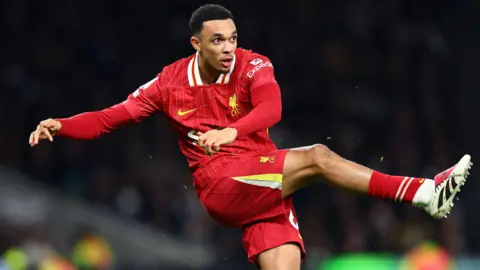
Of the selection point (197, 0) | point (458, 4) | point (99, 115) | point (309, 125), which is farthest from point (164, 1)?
point (99, 115)

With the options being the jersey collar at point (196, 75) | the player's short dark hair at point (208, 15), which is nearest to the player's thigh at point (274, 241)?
the jersey collar at point (196, 75)

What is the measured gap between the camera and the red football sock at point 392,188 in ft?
19.2

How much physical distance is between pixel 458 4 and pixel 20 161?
19.3 ft

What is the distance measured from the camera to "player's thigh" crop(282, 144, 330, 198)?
19.5ft

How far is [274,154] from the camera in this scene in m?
6.16

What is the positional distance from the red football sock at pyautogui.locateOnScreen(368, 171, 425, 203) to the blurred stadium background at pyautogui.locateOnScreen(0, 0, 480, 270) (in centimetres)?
518

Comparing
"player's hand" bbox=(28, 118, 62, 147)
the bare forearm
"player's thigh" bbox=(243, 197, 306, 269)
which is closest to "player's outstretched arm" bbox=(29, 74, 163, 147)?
"player's hand" bbox=(28, 118, 62, 147)

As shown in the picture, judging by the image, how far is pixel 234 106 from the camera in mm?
6297

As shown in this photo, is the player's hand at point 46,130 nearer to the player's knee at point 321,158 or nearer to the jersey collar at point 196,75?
the jersey collar at point 196,75

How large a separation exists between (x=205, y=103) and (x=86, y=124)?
77 cm

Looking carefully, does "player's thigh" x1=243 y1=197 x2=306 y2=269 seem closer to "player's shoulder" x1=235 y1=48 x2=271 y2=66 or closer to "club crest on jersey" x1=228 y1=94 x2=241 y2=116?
"club crest on jersey" x1=228 y1=94 x2=241 y2=116

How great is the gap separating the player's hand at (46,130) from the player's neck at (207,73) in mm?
954

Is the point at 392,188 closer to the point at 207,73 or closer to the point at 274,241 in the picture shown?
the point at 274,241

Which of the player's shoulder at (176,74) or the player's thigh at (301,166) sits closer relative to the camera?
the player's thigh at (301,166)
